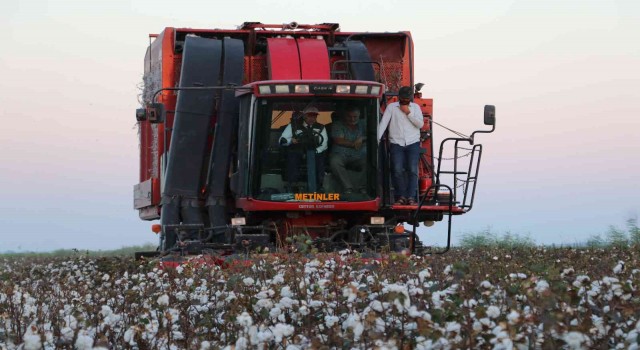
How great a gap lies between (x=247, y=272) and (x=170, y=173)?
718 cm

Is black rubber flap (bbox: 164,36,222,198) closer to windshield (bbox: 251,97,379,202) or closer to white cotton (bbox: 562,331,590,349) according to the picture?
windshield (bbox: 251,97,379,202)

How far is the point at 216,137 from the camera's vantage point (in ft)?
58.4

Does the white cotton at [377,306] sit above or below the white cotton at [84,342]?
above

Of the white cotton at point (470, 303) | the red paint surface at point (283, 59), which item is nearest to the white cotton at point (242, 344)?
the white cotton at point (470, 303)

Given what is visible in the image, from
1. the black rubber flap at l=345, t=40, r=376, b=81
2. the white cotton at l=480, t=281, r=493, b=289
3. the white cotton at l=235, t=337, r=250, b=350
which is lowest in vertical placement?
the white cotton at l=235, t=337, r=250, b=350

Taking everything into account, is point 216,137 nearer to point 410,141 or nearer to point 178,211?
point 178,211

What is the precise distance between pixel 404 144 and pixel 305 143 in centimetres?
165

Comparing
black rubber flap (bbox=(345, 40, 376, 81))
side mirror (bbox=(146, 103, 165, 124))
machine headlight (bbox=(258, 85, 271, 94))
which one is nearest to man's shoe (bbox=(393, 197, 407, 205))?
black rubber flap (bbox=(345, 40, 376, 81))

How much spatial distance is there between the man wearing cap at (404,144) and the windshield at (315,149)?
Answer: 1.62ft

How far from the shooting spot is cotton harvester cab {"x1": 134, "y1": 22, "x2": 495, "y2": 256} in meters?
16.8

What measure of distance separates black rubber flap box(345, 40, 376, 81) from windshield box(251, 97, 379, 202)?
1200mm

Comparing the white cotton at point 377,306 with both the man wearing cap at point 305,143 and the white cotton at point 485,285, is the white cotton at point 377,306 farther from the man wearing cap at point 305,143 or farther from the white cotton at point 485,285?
the man wearing cap at point 305,143

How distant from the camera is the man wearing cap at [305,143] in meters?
16.8

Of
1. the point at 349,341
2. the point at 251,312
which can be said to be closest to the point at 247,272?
the point at 251,312
